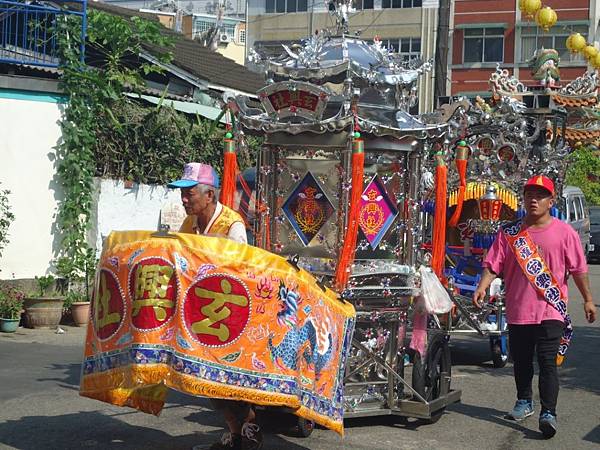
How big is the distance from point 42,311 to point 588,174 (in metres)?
29.0

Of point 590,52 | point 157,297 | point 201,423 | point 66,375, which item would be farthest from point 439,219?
point 590,52

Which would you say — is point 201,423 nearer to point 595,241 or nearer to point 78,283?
point 78,283

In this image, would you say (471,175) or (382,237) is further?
(471,175)

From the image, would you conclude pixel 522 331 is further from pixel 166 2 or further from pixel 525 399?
pixel 166 2

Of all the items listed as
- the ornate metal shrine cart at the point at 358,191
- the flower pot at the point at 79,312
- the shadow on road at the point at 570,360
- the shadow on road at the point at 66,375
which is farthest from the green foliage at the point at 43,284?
the ornate metal shrine cart at the point at 358,191

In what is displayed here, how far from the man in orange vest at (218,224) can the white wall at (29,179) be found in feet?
22.4

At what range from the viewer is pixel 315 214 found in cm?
829

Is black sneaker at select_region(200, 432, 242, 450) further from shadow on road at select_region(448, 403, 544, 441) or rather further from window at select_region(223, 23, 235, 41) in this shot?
window at select_region(223, 23, 235, 41)

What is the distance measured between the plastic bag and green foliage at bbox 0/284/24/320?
6276 mm

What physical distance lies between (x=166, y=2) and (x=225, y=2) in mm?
8081

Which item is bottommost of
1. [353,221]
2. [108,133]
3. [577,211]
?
[353,221]

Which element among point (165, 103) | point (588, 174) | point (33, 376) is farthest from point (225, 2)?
point (33, 376)

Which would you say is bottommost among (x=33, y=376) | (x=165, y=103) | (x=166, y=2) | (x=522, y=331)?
(x=33, y=376)

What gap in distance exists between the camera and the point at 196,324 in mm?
5824
